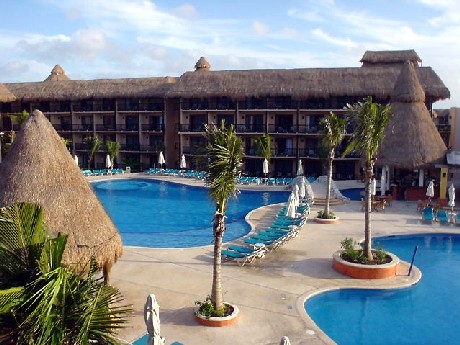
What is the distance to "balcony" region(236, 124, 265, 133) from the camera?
40.7m

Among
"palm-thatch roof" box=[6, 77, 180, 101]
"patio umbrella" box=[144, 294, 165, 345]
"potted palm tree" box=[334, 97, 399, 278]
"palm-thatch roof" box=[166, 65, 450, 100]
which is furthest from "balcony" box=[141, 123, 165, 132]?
"patio umbrella" box=[144, 294, 165, 345]

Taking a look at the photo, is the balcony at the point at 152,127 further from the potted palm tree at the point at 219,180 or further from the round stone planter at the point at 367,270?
the potted palm tree at the point at 219,180

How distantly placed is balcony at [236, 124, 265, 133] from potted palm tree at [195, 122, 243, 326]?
29303mm

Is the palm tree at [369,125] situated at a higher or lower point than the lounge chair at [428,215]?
higher

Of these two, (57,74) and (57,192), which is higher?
(57,74)

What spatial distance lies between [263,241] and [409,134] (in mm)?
15214

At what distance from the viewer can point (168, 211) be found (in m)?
28.2

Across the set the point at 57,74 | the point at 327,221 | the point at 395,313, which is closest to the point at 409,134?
the point at 327,221

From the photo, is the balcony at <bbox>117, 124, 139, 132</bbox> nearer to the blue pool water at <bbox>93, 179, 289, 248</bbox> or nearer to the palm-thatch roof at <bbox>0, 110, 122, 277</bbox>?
the blue pool water at <bbox>93, 179, 289, 248</bbox>

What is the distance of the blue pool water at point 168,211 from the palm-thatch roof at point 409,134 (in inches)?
304

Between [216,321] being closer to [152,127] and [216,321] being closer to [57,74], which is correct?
[152,127]

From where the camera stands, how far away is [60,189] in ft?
36.7

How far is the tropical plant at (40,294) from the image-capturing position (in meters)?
5.05

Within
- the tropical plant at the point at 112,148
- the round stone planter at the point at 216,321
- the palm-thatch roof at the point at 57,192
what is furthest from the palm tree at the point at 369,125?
the tropical plant at the point at 112,148
